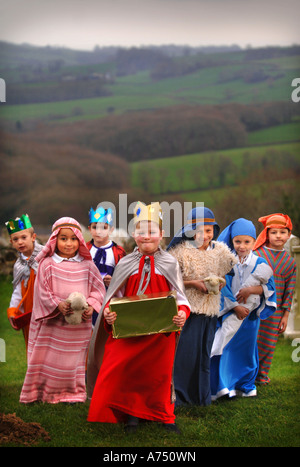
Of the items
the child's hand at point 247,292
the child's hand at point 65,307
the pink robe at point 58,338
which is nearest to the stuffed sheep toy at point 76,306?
the child's hand at point 65,307

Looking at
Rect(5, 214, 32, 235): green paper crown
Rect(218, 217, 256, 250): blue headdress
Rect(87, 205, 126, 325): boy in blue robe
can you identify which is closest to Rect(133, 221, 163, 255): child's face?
Rect(218, 217, 256, 250): blue headdress

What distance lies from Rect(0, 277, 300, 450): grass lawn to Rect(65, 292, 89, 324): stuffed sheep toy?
782mm

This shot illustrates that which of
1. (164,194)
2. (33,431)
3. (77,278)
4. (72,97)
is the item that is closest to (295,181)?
(164,194)

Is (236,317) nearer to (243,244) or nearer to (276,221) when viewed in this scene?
(243,244)

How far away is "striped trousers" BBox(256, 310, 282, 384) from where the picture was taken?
655cm

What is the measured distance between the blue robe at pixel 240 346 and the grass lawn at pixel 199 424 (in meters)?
0.19

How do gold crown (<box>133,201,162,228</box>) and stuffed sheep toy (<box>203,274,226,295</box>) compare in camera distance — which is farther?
stuffed sheep toy (<box>203,274,226,295</box>)

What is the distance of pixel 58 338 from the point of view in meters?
5.69

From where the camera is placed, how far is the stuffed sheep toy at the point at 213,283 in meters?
5.41

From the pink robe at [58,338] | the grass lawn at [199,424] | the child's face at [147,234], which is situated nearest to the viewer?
the grass lawn at [199,424]

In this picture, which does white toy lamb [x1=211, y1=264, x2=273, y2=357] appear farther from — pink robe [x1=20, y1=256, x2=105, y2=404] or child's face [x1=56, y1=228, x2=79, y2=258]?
child's face [x1=56, y1=228, x2=79, y2=258]

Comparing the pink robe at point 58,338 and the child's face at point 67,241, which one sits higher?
the child's face at point 67,241

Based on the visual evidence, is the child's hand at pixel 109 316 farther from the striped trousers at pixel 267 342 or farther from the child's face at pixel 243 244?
the striped trousers at pixel 267 342

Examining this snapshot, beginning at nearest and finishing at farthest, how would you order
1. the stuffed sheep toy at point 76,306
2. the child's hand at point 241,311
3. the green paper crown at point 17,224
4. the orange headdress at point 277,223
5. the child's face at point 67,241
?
the stuffed sheep toy at point 76,306 < the child's face at point 67,241 < the child's hand at point 241,311 < the green paper crown at point 17,224 < the orange headdress at point 277,223
